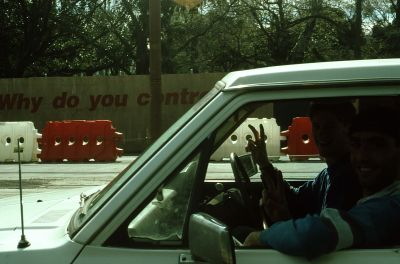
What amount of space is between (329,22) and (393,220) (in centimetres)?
3289

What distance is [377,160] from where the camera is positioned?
2.23 metres

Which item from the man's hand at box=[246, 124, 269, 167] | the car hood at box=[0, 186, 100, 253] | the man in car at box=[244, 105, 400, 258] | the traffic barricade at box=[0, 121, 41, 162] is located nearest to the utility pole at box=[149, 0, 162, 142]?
the traffic barricade at box=[0, 121, 41, 162]

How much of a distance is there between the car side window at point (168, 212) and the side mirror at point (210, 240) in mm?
180

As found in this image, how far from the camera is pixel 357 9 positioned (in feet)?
104

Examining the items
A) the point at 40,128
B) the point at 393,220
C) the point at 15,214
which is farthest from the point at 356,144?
the point at 40,128

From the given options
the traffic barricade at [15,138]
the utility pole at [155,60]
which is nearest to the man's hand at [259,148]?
the utility pole at [155,60]

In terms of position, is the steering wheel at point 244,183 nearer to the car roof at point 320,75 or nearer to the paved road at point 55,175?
the car roof at point 320,75

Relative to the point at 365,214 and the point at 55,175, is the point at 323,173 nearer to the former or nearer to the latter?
the point at 365,214

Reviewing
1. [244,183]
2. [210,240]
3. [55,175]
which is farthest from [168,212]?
[55,175]

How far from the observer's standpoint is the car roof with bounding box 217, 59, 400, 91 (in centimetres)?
194

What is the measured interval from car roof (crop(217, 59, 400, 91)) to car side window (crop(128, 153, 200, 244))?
0.29 metres

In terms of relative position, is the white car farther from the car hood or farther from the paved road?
the paved road

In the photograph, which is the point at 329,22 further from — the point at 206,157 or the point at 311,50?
the point at 206,157

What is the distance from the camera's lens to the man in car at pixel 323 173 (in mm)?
2725
